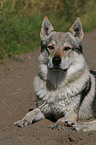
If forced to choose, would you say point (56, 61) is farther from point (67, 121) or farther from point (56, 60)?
point (67, 121)

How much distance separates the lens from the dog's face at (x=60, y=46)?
4516 millimetres

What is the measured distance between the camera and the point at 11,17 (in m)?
8.86

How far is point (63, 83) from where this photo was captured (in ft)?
15.7

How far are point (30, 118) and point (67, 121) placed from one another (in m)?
0.63

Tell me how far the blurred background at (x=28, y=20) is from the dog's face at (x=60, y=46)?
297cm

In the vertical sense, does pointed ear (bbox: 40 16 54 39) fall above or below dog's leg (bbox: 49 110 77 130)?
above

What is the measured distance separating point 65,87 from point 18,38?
427 cm

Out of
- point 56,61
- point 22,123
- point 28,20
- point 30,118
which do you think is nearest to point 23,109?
point 30,118

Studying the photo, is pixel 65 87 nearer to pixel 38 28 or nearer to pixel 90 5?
pixel 38 28

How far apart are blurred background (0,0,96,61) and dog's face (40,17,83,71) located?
2970mm

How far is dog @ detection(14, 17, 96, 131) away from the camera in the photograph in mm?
4617

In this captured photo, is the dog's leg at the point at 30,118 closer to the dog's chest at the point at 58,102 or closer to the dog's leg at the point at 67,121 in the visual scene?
the dog's chest at the point at 58,102

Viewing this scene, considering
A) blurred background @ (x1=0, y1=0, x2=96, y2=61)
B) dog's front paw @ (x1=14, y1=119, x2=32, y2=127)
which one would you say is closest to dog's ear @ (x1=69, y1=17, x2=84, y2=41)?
dog's front paw @ (x1=14, y1=119, x2=32, y2=127)

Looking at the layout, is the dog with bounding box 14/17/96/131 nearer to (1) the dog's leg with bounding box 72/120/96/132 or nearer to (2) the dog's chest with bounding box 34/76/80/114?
(2) the dog's chest with bounding box 34/76/80/114
